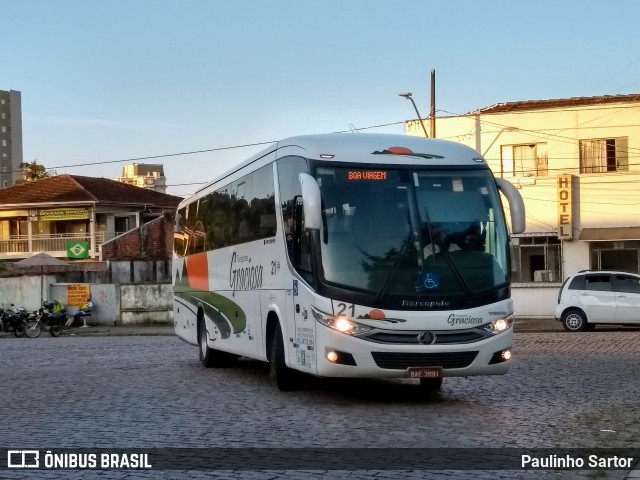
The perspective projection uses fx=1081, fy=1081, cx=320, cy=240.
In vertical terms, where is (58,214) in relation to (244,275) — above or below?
above

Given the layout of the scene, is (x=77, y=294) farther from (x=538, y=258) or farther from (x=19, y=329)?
(x=538, y=258)

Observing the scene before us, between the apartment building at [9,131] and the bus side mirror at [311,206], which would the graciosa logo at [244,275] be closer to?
the bus side mirror at [311,206]

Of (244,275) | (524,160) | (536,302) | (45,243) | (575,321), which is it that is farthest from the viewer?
(45,243)

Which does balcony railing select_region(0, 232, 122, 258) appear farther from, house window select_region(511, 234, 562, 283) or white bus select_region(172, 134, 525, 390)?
white bus select_region(172, 134, 525, 390)

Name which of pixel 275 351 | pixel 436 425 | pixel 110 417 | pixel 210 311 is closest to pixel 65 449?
pixel 110 417

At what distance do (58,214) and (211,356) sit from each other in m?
47.0

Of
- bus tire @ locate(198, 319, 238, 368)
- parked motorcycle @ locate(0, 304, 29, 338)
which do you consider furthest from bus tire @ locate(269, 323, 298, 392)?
parked motorcycle @ locate(0, 304, 29, 338)

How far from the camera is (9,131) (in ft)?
582

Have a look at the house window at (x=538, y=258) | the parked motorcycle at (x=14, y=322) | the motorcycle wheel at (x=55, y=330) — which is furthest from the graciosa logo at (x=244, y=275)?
the house window at (x=538, y=258)

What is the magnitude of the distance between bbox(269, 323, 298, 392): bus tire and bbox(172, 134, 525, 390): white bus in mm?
53

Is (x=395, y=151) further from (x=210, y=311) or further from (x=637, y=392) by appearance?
(x=210, y=311)

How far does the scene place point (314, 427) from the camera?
11727mm

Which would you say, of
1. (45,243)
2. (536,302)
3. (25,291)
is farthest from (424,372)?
(45,243)

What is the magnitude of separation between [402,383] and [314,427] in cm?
567
